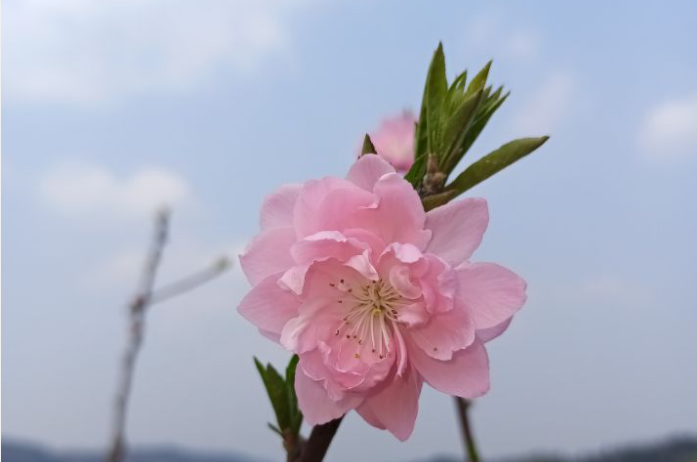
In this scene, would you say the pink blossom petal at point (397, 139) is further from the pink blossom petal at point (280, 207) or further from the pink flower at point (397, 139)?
the pink blossom petal at point (280, 207)

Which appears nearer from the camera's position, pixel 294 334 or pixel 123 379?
pixel 294 334

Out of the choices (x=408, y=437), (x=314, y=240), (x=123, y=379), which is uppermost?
(x=123, y=379)

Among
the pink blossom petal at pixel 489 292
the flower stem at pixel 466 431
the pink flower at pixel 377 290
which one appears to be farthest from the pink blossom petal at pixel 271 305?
the flower stem at pixel 466 431

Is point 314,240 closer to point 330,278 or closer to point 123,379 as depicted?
point 330,278

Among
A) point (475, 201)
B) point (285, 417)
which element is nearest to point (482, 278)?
point (475, 201)

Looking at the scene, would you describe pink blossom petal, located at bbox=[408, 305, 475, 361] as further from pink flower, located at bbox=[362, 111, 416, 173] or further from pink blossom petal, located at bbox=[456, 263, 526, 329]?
pink flower, located at bbox=[362, 111, 416, 173]

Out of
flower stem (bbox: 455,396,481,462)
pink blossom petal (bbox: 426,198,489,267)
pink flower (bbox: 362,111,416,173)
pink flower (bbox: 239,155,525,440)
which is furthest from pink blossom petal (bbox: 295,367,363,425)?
pink flower (bbox: 362,111,416,173)

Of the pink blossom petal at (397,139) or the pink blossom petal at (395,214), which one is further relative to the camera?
the pink blossom petal at (397,139)
